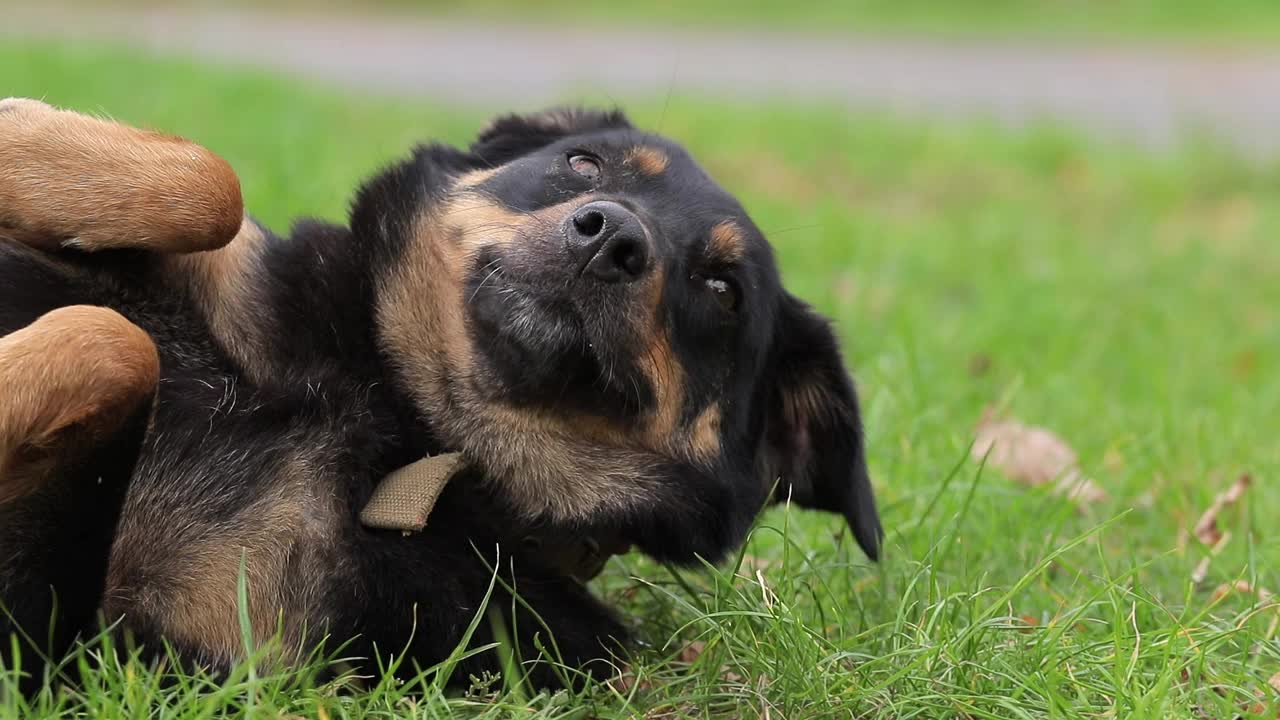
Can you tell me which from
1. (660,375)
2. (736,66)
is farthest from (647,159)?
(736,66)

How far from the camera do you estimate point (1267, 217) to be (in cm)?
912

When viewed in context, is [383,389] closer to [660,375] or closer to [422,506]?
[422,506]

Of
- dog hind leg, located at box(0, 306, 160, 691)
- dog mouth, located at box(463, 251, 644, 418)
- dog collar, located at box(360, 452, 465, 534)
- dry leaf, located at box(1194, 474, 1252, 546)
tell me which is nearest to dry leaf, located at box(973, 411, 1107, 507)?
dry leaf, located at box(1194, 474, 1252, 546)

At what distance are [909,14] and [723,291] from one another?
20410mm

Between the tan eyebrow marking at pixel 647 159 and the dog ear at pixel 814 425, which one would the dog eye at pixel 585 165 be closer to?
the tan eyebrow marking at pixel 647 159

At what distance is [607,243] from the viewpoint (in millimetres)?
3262

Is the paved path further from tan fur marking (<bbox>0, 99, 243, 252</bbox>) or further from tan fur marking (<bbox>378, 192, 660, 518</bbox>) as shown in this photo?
tan fur marking (<bbox>0, 99, 243, 252</bbox>)

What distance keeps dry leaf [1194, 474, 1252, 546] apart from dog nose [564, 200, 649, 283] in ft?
6.87

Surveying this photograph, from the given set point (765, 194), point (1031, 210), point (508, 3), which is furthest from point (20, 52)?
point (508, 3)

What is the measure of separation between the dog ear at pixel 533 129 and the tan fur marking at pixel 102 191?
1.02 meters

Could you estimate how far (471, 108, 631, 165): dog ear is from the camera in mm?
4000

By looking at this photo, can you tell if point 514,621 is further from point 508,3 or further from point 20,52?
point 508,3

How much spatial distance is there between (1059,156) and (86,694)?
8.84 meters

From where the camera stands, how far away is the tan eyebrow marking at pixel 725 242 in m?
3.54
